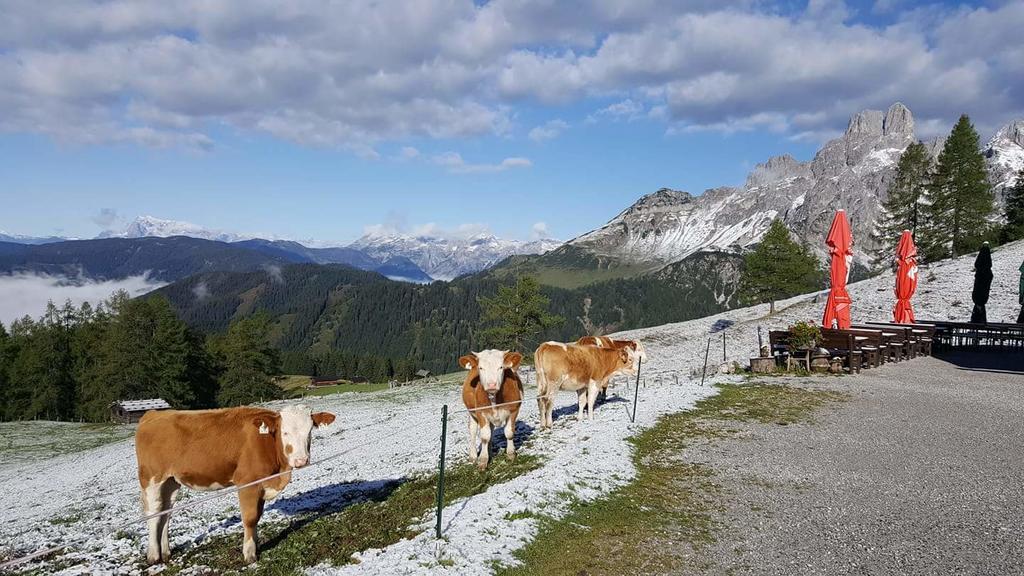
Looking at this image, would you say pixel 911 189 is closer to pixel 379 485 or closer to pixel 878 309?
pixel 878 309

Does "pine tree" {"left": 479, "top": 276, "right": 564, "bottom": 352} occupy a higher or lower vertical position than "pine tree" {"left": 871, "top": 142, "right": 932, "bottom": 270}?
lower

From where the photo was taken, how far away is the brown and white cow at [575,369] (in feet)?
53.4

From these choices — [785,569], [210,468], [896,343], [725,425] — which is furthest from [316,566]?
[896,343]

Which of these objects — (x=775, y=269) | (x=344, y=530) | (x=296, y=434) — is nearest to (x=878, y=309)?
(x=775, y=269)

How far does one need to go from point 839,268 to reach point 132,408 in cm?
6566

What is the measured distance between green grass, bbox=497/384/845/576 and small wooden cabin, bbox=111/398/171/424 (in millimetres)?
57826

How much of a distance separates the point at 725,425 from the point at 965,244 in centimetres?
A: 6353

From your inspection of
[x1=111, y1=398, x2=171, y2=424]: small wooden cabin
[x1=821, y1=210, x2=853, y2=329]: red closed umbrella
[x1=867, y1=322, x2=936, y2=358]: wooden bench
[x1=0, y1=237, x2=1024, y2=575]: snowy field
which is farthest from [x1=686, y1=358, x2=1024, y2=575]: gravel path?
[x1=111, y1=398, x2=171, y2=424]: small wooden cabin

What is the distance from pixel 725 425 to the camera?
16.7m

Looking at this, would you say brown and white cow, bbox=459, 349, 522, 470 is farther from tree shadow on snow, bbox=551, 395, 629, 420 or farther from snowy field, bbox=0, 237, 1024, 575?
tree shadow on snow, bbox=551, 395, 629, 420

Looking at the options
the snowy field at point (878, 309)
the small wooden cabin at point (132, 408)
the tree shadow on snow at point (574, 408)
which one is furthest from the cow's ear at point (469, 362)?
the small wooden cabin at point (132, 408)

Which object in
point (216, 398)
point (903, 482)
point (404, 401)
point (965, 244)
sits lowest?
point (216, 398)

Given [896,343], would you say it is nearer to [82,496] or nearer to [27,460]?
[82,496]

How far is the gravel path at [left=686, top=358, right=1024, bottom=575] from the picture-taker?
8.17 metres
